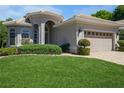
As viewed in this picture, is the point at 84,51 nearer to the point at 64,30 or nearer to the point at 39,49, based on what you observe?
the point at 39,49

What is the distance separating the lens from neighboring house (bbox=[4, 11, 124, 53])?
69.1ft

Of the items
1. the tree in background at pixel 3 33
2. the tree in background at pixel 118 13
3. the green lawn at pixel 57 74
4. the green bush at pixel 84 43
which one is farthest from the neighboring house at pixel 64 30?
the tree in background at pixel 118 13

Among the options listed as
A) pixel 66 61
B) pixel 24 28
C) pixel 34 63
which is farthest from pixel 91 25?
pixel 34 63

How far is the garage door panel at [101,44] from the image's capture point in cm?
2204

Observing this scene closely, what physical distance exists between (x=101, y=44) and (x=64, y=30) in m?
4.24

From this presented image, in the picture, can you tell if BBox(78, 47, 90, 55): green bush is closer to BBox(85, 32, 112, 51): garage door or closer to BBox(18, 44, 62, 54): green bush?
BBox(85, 32, 112, 51): garage door

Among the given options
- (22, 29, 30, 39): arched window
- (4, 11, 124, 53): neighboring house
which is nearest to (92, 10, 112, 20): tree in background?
(4, 11, 124, 53): neighboring house

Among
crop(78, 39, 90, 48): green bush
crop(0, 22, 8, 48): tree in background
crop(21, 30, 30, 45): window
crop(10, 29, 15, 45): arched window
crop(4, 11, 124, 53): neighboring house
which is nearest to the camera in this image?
crop(78, 39, 90, 48): green bush

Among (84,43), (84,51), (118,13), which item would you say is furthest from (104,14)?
(84,51)

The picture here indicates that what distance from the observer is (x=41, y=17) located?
2339 centimetres

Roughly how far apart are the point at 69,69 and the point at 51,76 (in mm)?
1701

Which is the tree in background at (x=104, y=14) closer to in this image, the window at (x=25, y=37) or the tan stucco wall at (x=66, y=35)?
the tan stucco wall at (x=66, y=35)

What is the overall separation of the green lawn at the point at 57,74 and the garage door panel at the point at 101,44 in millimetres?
8830
